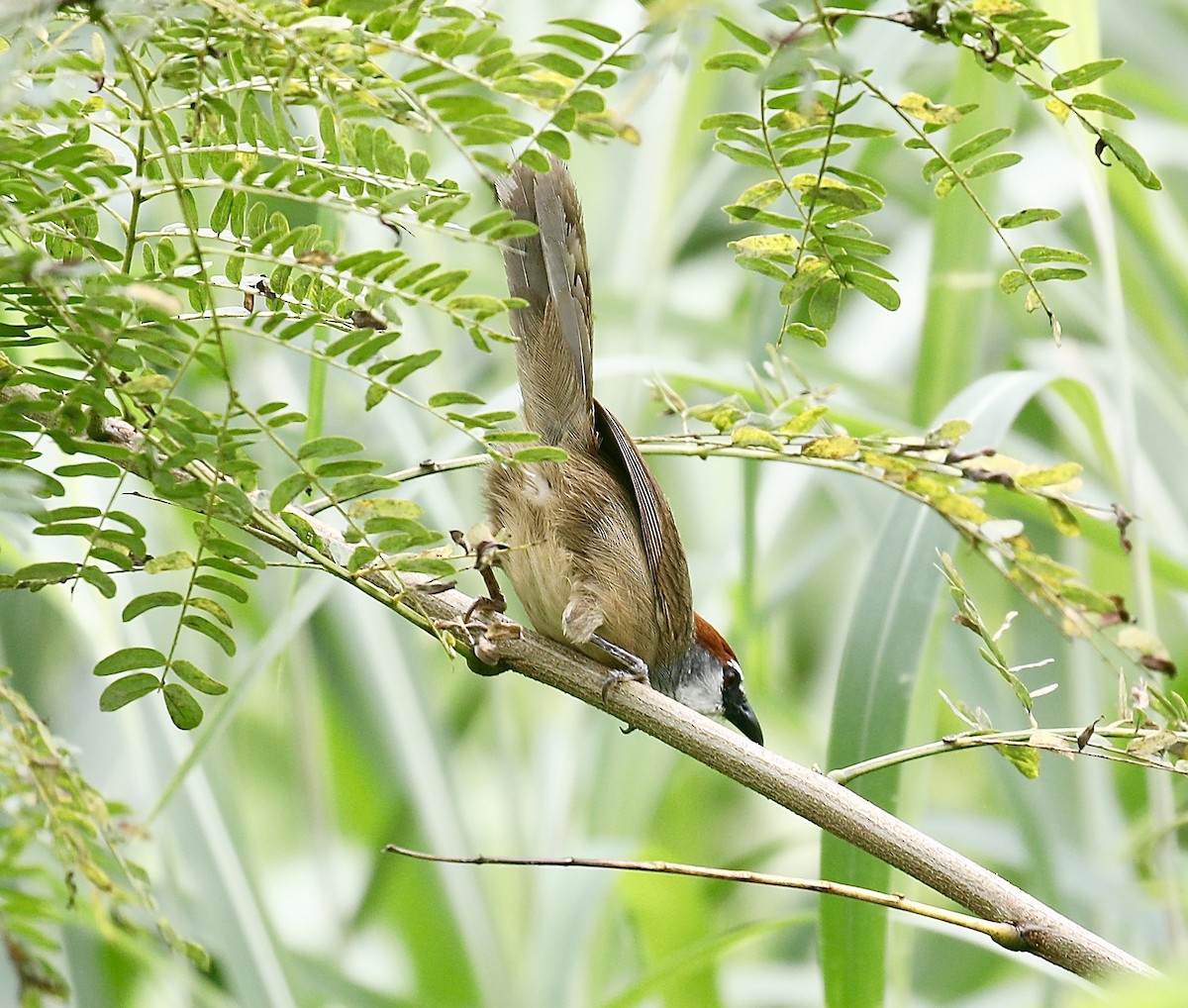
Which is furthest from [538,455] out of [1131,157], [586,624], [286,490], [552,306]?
[586,624]

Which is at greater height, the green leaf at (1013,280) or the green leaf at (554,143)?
the green leaf at (554,143)

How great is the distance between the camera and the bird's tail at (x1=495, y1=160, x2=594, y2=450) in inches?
57.3

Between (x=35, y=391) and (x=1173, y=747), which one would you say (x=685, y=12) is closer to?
(x=35, y=391)

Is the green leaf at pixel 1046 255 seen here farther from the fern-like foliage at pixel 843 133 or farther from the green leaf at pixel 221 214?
the green leaf at pixel 221 214

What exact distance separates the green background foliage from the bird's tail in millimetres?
150

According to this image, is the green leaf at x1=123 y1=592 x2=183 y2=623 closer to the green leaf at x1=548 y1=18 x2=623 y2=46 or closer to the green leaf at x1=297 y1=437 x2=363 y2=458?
the green leaf at x1=297 y1=437 x2=363 y2=458

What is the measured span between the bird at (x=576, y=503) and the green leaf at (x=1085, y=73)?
62 centimetres

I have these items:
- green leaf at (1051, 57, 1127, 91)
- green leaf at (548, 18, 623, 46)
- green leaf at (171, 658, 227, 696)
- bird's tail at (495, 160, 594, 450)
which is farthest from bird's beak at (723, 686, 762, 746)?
green leaf at (548, 18, 623, 46)

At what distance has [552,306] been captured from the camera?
1.64 meters

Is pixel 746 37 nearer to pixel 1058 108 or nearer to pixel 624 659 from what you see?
pixel 1058 108

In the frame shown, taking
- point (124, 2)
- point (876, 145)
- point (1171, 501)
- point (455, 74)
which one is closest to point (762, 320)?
point (876, 145)

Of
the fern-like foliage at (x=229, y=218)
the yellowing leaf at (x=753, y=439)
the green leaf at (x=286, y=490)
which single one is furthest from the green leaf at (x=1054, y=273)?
the green leaf at (x=286, y=490)

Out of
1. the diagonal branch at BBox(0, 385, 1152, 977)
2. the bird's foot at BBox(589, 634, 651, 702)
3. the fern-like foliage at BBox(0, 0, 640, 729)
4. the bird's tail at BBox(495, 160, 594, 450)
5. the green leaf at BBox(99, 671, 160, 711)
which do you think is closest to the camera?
the fern-like foliage at BBox(0, 0, 640, 729)

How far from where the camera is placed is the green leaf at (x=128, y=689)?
40.9 inches
